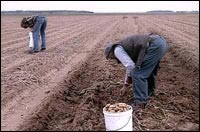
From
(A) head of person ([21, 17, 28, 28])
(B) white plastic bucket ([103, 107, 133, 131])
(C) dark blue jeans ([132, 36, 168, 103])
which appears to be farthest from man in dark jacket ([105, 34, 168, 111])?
(A) head of person ([21, 17, 28, 28])

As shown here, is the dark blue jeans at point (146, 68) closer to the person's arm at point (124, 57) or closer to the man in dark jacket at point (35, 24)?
the person's arm at point (124, 57)

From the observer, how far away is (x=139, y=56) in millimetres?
5812

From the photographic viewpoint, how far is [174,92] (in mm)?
7152

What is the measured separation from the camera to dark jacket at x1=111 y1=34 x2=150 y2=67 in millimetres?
5809

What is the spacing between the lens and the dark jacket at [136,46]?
5809mm

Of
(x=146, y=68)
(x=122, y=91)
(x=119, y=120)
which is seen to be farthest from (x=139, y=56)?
(x=122, y=91)

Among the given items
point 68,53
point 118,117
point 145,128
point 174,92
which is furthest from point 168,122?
point 68,53

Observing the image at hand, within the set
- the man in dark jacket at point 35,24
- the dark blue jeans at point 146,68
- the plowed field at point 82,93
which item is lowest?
the plowed field at point 82,93

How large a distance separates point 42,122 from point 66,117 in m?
0.45

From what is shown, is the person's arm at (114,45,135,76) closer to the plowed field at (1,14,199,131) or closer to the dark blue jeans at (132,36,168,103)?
the dark blue jeans at (132,36,168,103)

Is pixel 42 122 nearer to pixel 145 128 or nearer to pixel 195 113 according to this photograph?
pixel 145 128

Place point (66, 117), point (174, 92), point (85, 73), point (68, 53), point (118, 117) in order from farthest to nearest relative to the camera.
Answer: point (68, 53)
point (85, 73)
point (174, 92)
point (66, 117)
point (118, 117)

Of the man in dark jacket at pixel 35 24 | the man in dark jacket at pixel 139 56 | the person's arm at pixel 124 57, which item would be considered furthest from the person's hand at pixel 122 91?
the man in dark jacket at pixel 35 24

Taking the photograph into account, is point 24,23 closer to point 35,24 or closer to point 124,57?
point 35,24
